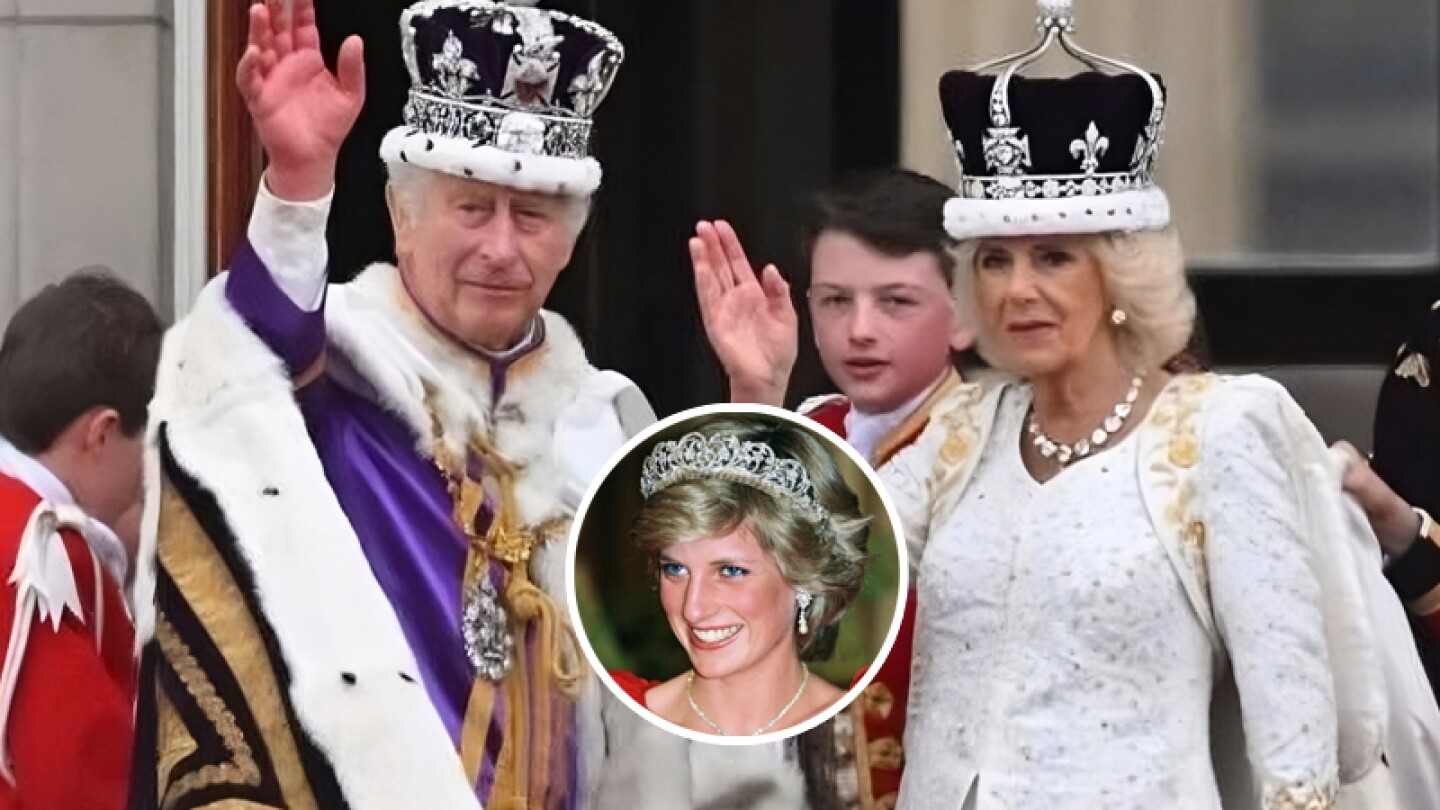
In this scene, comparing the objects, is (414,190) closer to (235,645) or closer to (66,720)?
(235,645)

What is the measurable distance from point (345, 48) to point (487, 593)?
675mm

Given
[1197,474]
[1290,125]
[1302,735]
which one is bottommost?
[1302,735]

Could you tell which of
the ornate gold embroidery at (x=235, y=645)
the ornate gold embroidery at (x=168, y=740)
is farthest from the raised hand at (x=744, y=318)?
the ornate gold embroidery at (x=168, y=740)

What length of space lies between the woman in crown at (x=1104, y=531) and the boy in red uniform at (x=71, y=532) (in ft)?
3.26

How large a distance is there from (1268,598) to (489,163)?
1.04 metres

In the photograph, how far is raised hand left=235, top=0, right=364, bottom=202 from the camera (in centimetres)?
328

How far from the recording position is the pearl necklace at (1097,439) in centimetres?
323

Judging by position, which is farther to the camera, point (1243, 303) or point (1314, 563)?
point (1243, 303)

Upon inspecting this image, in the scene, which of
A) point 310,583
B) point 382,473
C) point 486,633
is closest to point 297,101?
point 382,473

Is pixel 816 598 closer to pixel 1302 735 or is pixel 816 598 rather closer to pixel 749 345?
pixel 749 345

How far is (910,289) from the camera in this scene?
3418mm

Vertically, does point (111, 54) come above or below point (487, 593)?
above

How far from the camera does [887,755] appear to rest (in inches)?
134

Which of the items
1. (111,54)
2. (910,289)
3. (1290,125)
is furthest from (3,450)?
(1290,125)
